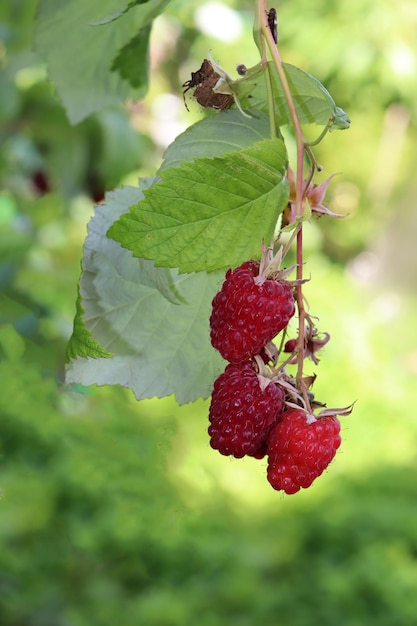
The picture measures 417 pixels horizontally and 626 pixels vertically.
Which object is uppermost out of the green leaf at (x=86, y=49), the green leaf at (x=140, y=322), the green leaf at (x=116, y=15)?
the green leaf at (x=86, y=49)

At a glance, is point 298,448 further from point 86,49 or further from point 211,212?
point 86,49

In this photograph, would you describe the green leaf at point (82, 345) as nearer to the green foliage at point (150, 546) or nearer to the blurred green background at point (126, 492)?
the blurred green background at point (126, 492)

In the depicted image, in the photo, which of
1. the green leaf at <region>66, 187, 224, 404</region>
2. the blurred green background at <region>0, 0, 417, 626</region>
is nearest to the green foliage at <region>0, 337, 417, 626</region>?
the blurred green background at <region>0, 0, 417, 626</region>

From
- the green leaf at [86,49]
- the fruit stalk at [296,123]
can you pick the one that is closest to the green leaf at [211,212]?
the fruit stalk at [296,123]

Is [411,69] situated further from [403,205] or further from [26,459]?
[26,459]

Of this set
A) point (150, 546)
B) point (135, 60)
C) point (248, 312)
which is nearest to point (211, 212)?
point (248, 312)

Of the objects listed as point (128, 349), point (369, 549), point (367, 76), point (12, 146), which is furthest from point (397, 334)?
point (128, 349)
